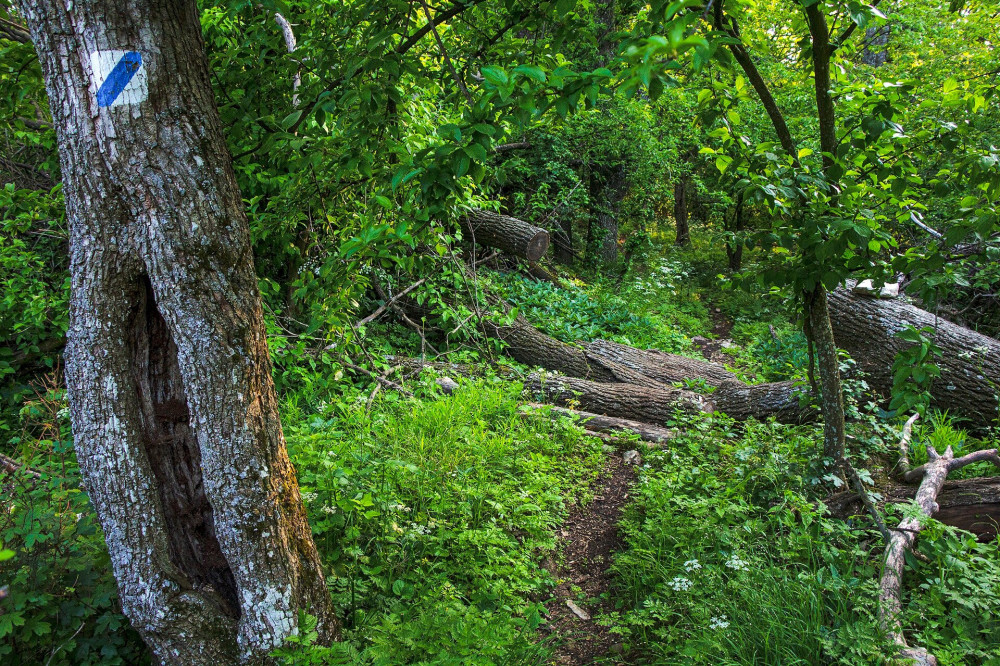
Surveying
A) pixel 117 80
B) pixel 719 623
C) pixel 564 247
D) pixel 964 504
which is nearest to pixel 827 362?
pixel 964 504

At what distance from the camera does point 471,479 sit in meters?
4.06

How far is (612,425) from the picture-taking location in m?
5.50

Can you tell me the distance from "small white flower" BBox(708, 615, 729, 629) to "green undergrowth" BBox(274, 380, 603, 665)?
81 centimetres

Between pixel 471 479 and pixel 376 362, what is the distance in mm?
2302

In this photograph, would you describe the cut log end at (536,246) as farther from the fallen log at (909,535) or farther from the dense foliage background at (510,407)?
the fallen log at (909,535)

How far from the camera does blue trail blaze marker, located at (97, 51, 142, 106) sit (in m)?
1.99

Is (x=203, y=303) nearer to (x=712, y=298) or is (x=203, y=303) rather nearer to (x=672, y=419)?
(x=672, y=419)

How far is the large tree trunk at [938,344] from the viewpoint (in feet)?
16.6

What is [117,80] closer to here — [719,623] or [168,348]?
[168,348]

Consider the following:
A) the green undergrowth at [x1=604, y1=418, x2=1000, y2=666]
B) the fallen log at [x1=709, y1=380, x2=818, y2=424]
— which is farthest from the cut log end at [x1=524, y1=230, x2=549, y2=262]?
the green undergrowth at [x1=604, y1=418, x2=1000, y2=666]

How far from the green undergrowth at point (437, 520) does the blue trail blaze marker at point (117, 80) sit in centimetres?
193

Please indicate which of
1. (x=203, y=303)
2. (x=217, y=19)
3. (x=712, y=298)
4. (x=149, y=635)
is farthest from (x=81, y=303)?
(x=712, y=298)

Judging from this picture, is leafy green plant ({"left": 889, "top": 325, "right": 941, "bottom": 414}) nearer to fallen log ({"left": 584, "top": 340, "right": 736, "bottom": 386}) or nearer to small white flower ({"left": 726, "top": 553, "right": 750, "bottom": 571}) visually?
small white flower ({"left": 726, "top": 553, "right": 750, "bottom": 571})

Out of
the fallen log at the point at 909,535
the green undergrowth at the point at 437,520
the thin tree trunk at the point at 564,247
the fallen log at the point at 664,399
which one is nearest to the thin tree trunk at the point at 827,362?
the fallen log at the point at 909,535
